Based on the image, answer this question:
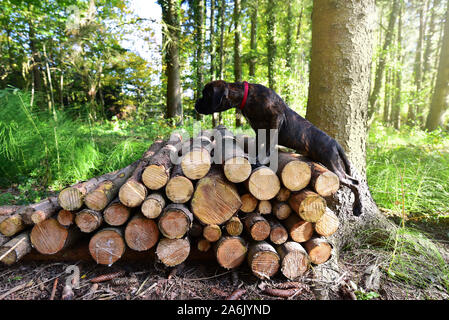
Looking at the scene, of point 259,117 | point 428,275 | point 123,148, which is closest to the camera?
point 428,275

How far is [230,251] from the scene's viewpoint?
2.00 metres

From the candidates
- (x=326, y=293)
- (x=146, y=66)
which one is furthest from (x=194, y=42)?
(x=326, y=293)

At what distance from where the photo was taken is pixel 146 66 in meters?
12.7

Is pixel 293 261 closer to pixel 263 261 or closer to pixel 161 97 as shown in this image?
pixel 263 261

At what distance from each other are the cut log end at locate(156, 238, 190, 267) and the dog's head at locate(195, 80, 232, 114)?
1.33 metres

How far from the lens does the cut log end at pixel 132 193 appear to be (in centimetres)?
189

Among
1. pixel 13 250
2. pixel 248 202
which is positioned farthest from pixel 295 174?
pixel 13 250

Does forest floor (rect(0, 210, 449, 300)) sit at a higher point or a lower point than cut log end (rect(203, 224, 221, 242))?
lower

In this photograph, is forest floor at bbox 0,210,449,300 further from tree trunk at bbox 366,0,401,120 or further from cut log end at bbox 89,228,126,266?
tree trunk at bbox 366,0,401,120

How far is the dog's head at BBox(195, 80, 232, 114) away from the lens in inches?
91.0

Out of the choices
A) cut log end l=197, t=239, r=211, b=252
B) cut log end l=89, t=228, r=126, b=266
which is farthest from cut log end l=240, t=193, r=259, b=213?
cut log end l=89, t=228, r=126, b=266

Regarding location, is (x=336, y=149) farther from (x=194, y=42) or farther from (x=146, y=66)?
(x=146, y=66)
